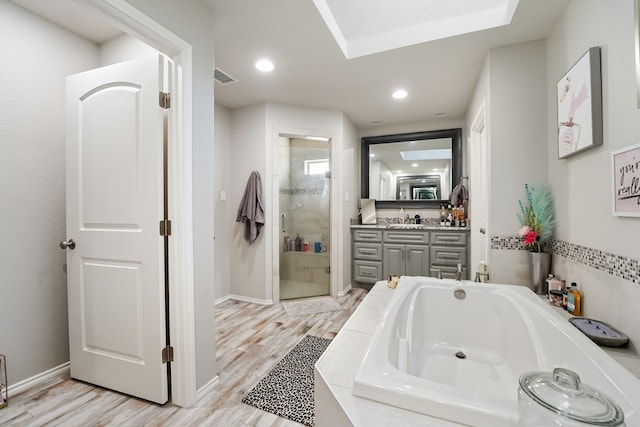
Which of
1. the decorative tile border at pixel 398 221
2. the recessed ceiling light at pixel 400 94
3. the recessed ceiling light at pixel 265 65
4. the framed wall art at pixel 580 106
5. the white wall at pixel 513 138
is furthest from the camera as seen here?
the decorative tile border at pixel 398 221

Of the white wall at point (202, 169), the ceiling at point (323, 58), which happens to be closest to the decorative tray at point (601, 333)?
the ceiling at point (323, 58)

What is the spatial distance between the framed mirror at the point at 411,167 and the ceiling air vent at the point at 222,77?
85.4 inches

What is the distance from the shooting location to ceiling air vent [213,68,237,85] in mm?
2506

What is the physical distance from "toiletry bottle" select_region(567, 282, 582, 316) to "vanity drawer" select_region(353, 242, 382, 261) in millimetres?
2192

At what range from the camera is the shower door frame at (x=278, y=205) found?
3227 mm

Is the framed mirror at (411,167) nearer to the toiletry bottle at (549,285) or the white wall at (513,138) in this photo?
the white wall at (513,138)

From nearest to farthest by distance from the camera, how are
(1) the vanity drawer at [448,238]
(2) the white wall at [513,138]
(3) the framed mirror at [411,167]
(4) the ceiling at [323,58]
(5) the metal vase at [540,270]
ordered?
(4) the ceiling at [323,58] < (5) the metal vase at [540,270] < (2) the white wall at [513,138] < (1) the vanity drawer at [448,238] < (3) the framed mirror at [411,167]

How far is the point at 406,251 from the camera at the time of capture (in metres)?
3.53

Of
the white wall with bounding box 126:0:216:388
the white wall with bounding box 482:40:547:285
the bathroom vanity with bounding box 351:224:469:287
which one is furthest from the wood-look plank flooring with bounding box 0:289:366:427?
the white wall with bounding box 482:40:547:285

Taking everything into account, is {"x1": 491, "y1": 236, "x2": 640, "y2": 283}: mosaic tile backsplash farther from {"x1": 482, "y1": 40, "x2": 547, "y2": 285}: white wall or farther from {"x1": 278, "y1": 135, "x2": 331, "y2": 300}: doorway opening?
{"x1": 278, "y1": 135, "x2": 331, "y2": 300}: doorway opening

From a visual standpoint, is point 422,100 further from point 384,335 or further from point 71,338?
point 71,338

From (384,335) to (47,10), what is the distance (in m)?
2.66

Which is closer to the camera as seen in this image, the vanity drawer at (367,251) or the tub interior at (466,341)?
the tub interior at (466,341)

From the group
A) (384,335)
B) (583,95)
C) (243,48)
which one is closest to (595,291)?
(583,95)
